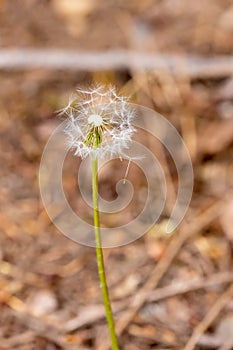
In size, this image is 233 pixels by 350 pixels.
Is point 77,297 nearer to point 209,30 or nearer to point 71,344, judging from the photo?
point 71,344

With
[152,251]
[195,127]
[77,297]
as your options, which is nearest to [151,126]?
[195,127]

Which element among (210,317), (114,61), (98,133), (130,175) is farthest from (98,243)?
(114,61)

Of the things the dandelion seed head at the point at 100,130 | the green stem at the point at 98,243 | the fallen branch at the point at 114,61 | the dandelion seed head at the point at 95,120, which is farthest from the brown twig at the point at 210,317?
the fallen branch at the point at 114,61

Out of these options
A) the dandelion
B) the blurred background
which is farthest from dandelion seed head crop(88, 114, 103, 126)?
the blurred background

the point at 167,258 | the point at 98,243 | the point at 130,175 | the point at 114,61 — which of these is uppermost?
the point at 114,61

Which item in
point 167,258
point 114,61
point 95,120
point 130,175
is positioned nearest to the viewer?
point 95,120

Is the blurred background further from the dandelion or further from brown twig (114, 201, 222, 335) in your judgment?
the dandelion

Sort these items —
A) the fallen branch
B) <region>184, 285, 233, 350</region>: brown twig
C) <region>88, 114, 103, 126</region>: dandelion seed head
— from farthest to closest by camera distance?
1. the fallen branch
2. <region>184, 285, 233, 350</region>: brown twig
3. <region>88, 114, 103, 126</region>: dandelion seed head

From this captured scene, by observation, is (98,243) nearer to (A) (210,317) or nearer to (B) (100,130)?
(B) (100,130)
